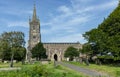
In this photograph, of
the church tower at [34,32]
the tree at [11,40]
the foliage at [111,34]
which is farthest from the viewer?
the church tower at [34,32]

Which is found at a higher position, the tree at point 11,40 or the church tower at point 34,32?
the church tower at point 34,32

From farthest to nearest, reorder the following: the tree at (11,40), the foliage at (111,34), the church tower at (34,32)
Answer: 1. the church tower at (34,32)
2. the tree at (11,40)
3. the foliage at (111,34)

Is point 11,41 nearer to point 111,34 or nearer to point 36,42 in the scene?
point 111,34

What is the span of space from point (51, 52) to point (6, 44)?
123438mm

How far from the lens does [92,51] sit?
77562mm

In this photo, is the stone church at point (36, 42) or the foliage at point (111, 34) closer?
the foliage at point (111, 34)

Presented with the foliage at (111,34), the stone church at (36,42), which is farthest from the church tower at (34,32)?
the foliage at (111,34)

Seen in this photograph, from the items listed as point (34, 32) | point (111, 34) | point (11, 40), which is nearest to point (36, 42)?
point (34, 32)

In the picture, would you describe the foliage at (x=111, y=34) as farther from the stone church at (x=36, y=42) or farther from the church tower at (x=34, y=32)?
the church tower at (x=34, y=32)

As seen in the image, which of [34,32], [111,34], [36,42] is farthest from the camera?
[34,32]

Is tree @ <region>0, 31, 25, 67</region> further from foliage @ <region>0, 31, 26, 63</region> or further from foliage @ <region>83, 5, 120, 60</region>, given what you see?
foliage @ <region>83, 5, 120, 60</region>

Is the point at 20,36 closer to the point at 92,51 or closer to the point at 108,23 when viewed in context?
the point at 108,23

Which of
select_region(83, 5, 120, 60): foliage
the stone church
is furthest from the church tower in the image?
select_region(83, 5, 120, 60): foliage

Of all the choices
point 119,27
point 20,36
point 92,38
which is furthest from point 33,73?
point 92,38
